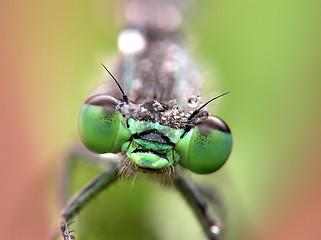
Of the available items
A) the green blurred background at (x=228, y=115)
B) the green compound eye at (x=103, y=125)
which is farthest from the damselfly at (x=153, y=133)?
the green blurred background at (x=228, y=115)

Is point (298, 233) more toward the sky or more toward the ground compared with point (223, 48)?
more toward the ground

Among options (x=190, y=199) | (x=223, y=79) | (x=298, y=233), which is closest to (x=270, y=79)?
(x=223, y=79)

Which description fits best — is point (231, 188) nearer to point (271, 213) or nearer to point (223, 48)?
point (271, 213)

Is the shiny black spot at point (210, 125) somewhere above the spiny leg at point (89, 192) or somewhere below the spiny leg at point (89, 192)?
above

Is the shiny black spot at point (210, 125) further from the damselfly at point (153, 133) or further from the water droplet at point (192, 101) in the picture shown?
the water droplet at point (192, 101)

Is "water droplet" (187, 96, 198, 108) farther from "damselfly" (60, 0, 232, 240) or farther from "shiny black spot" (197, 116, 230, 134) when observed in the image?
"shiny black spot" (197, 116, 230, 134)

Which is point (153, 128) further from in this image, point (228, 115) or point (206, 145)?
point (228, 115)
